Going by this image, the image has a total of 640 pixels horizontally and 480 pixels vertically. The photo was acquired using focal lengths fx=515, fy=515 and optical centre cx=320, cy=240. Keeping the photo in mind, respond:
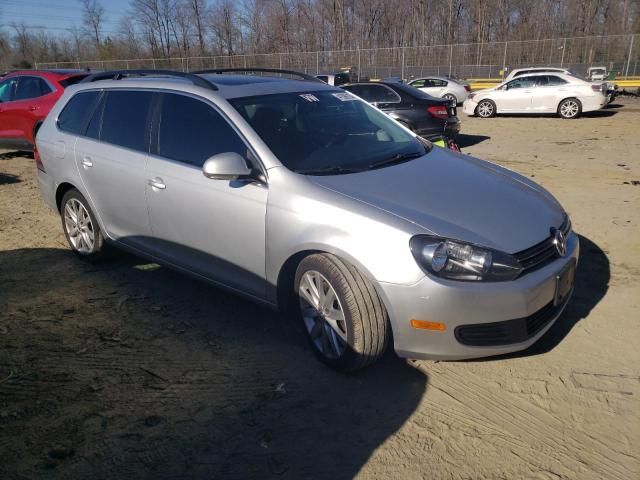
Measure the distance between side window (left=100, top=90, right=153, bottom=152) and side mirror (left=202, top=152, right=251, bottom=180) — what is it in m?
1.09

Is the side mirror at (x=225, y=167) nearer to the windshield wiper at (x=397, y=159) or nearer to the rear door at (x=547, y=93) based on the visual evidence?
the windshield wiper at (x=397, y=159)

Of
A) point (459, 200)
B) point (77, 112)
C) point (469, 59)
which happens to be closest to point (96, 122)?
point (77, 112)

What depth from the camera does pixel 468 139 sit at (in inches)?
503

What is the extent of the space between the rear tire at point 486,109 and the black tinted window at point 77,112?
49.2 ft

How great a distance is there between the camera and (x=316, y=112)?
154 inches

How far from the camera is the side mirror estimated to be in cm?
317

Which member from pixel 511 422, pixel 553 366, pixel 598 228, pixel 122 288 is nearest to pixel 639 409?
pixel 553 366

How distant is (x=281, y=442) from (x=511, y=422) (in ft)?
3.93

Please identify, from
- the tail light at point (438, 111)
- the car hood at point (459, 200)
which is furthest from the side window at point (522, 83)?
the car hood at point (459, 200)

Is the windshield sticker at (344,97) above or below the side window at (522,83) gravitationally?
above

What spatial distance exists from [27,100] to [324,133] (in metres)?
8.42

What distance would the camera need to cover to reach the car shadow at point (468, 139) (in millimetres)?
11992

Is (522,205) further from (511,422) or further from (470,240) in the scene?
(511,422)

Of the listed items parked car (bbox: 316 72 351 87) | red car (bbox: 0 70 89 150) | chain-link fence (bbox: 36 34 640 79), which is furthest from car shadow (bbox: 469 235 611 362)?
chain-link fence (bbox: 36 34 640 79)
